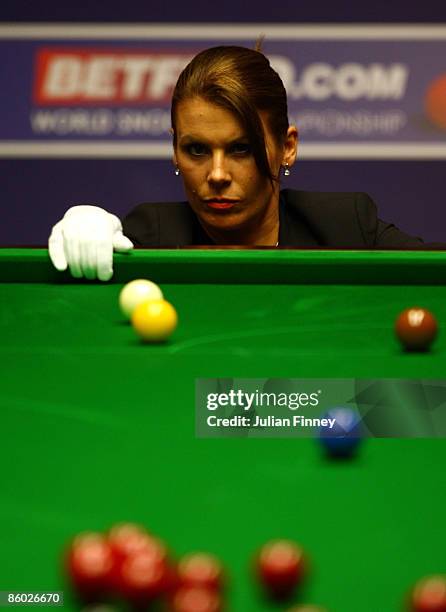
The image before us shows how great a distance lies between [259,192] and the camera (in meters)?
2.85

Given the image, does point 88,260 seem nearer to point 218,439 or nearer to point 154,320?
point 154,320

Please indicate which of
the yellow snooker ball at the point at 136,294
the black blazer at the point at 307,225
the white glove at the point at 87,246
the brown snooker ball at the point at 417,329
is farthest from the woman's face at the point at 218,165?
the brown snooker ball at the point at 417,329

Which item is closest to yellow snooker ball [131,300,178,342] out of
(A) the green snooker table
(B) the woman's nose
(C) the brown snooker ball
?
(A) the green snooker table

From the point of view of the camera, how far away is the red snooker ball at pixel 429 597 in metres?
1.09

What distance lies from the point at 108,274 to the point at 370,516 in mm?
1114

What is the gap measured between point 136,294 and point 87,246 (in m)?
0.22

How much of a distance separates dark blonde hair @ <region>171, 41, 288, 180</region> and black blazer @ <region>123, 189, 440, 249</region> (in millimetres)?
217

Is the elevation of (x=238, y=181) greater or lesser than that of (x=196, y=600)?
greater

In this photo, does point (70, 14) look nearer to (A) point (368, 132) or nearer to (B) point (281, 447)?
(A) point (368, 132)

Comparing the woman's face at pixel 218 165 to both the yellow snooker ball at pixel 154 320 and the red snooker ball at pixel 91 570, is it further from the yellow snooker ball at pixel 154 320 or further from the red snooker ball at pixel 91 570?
the red snooker ball at pixel 91 570

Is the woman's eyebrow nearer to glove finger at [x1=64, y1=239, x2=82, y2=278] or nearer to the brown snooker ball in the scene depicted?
glove finger at [x1=64, y1=239, x2=82, y2=278]

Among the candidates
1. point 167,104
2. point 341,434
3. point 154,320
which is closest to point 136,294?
point 154,320

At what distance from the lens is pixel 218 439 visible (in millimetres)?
1637

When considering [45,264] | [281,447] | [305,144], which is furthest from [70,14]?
[281,447]
